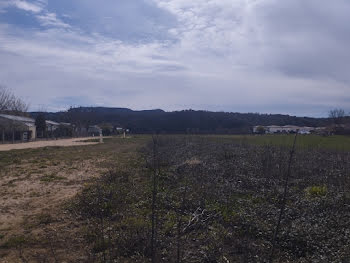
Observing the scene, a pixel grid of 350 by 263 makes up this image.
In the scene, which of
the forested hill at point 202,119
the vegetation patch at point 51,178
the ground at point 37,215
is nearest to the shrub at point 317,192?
the ground at point 37,215

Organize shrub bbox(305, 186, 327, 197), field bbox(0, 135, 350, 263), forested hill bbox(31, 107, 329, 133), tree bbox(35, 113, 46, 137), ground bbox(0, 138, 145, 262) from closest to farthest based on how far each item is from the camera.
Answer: field bbox(0, 135, 350, 263) → ground bbox(0, 138, 145, 262) → shrub bbox(305, 186, 327, 197) → tree bbox(35, 113, 46, 137) → forested hill bbox(31, 107, 329, 133)

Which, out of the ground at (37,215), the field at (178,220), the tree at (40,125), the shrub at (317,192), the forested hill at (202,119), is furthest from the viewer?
the forested hill at (202,119)

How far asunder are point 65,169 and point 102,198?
799cm

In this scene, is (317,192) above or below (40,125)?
below

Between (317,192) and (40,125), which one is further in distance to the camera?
(40,125)

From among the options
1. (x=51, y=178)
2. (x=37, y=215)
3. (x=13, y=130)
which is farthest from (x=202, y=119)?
(x=37, y=215)

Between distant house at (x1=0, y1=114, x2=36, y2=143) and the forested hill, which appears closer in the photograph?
distant house at (x1=0, y1=114, x2=36, y2=143)

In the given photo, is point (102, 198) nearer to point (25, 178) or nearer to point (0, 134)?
point (25, 178)

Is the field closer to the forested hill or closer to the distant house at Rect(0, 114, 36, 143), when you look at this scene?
the distant house at Rect(0, 114, 36, 143)

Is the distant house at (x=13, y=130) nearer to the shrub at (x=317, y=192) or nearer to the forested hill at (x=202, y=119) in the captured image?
the forested hill at (x=202, y=119)

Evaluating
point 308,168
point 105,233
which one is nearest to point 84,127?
point 308,168

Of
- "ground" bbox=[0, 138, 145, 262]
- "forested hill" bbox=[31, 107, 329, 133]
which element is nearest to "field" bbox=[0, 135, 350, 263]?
"ground" bbox=[0, 138, 145, 262]

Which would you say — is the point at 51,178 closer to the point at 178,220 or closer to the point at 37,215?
the point at 37,215

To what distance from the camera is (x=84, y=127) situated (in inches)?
3216
